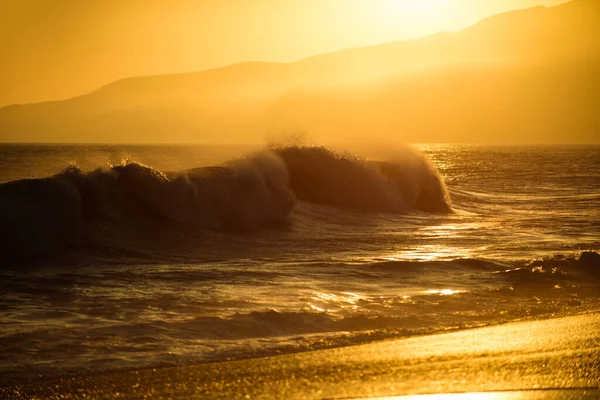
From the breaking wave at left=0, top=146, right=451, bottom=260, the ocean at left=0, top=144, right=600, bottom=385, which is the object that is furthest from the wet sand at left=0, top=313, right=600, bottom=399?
the breaking wave at left=0, top=146, right=451, bottom=260

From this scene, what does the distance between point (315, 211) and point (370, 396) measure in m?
16.8

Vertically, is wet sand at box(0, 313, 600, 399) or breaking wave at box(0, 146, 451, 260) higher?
breaking wave at box(0, 146, 451, 260)

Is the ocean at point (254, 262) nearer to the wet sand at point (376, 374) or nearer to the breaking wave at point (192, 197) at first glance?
the breaking wave at point (192, 197)

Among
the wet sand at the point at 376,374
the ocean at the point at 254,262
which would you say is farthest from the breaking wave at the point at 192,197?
the wet sand at the point at 376,374

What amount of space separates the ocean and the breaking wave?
0.05 m

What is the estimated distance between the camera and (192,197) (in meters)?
19.6

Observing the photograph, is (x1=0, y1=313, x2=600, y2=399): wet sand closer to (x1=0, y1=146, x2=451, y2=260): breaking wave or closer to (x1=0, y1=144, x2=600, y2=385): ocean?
(x1=0, y1=144, x2=600, y2=385): ocean

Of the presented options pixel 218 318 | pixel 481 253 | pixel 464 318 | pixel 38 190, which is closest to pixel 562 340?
pixel 464 318

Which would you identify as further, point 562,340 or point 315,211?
point 315,211

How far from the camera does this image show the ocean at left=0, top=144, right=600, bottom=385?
8836 mm

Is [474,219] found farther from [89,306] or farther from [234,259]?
[89,306]

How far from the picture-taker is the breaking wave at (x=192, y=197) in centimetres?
1577

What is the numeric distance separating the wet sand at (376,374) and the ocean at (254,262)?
38 centimetres

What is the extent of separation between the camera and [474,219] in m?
24.2
